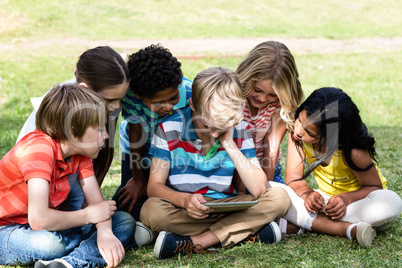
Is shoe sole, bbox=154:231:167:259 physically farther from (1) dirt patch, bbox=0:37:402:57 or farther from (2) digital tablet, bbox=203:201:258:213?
(1) dirt patch, bbox=0:37:402:57

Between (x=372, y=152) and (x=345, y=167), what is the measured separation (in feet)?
0.64

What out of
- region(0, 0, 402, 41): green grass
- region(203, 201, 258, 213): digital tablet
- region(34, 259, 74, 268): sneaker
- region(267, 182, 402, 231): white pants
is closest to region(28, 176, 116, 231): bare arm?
region(34, 259, 74, 268): sneaker

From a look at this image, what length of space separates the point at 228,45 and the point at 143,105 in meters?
9.85

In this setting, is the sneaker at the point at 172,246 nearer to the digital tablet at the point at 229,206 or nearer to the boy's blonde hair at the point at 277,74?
the digital tablet at the point at 229,206

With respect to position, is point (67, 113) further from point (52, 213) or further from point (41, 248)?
point (41, 248)

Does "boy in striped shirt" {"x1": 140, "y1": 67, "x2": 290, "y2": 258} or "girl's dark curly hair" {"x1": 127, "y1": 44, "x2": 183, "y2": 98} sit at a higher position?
"girl's dark curly hair" {"x1": 127, "y1": 44, "x2": 183, "y2": 98}

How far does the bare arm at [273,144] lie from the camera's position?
11.5 feet

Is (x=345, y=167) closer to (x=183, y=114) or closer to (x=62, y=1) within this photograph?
(x=183, y=114)

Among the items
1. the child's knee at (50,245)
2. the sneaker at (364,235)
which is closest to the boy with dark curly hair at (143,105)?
the child's knee at (50,245)

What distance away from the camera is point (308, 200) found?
2977 mm

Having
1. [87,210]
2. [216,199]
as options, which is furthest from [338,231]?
[87,210]

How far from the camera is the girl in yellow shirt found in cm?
286

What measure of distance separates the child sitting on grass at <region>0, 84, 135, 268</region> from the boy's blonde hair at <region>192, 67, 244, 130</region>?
0.61m

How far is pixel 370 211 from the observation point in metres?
2.85
